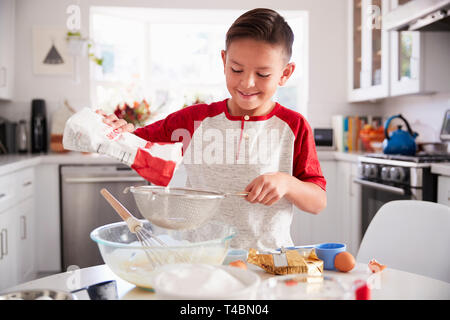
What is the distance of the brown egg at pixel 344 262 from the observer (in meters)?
0.76

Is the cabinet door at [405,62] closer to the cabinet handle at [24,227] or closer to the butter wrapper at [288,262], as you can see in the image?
the butter wrapper at [288,262]

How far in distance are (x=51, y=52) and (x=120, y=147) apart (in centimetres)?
268

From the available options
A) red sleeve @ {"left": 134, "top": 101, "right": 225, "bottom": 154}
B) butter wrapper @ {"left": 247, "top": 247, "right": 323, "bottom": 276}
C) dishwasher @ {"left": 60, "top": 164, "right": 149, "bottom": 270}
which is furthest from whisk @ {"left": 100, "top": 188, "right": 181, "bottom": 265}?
dishwasher @ {"left": 60, "top": 164, "right": 149, "bottom": 270}

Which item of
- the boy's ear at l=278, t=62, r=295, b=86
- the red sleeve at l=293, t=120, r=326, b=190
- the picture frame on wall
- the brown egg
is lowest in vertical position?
the brown egg

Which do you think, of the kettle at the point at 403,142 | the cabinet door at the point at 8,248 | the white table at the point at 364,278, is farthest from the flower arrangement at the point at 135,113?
the white table at the point at 364,278

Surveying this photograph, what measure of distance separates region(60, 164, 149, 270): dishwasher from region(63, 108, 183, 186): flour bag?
2.03 m

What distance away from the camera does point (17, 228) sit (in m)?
2.33

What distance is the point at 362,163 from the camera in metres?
2.54

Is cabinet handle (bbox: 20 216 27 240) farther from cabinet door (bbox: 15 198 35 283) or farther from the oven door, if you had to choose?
the oven door

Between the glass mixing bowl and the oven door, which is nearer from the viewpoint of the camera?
the glass mixing bowl

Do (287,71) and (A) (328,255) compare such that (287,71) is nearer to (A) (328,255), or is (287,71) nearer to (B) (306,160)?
(B) (306,160)

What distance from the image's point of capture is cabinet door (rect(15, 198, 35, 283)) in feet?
7.77
